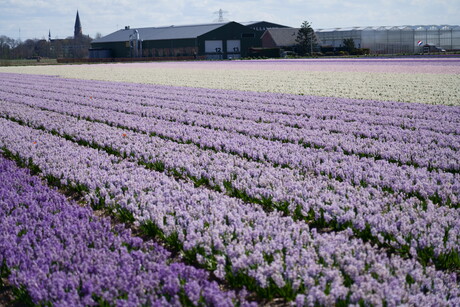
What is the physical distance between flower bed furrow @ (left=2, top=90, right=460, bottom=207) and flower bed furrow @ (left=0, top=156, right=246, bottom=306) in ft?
11.5

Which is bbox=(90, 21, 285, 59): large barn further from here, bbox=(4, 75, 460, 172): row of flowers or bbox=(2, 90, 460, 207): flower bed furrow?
bbox=(2, 90, 460, 207): flower bed furrow

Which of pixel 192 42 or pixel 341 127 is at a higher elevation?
pixel 192 42

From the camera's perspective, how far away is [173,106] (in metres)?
16.6

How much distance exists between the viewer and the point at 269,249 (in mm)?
4824

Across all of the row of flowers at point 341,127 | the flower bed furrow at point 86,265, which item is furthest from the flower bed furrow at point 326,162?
the flower bed furrow at point 86,265

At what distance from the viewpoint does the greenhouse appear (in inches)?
2761

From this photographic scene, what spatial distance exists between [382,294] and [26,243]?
3.51 metres

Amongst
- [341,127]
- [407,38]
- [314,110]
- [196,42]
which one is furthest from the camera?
[196,42]

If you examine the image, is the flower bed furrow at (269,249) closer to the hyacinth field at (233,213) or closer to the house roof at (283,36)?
the hyacinth field at (233,213)

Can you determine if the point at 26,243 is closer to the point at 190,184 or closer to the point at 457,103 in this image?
the point at 190,184

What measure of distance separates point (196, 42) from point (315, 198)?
74.2 metres

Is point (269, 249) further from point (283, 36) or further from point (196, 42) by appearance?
point (283, 36)

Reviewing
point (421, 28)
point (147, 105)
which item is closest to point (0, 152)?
point (147, 105)

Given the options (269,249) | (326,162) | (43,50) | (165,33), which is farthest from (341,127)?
(43,50)
